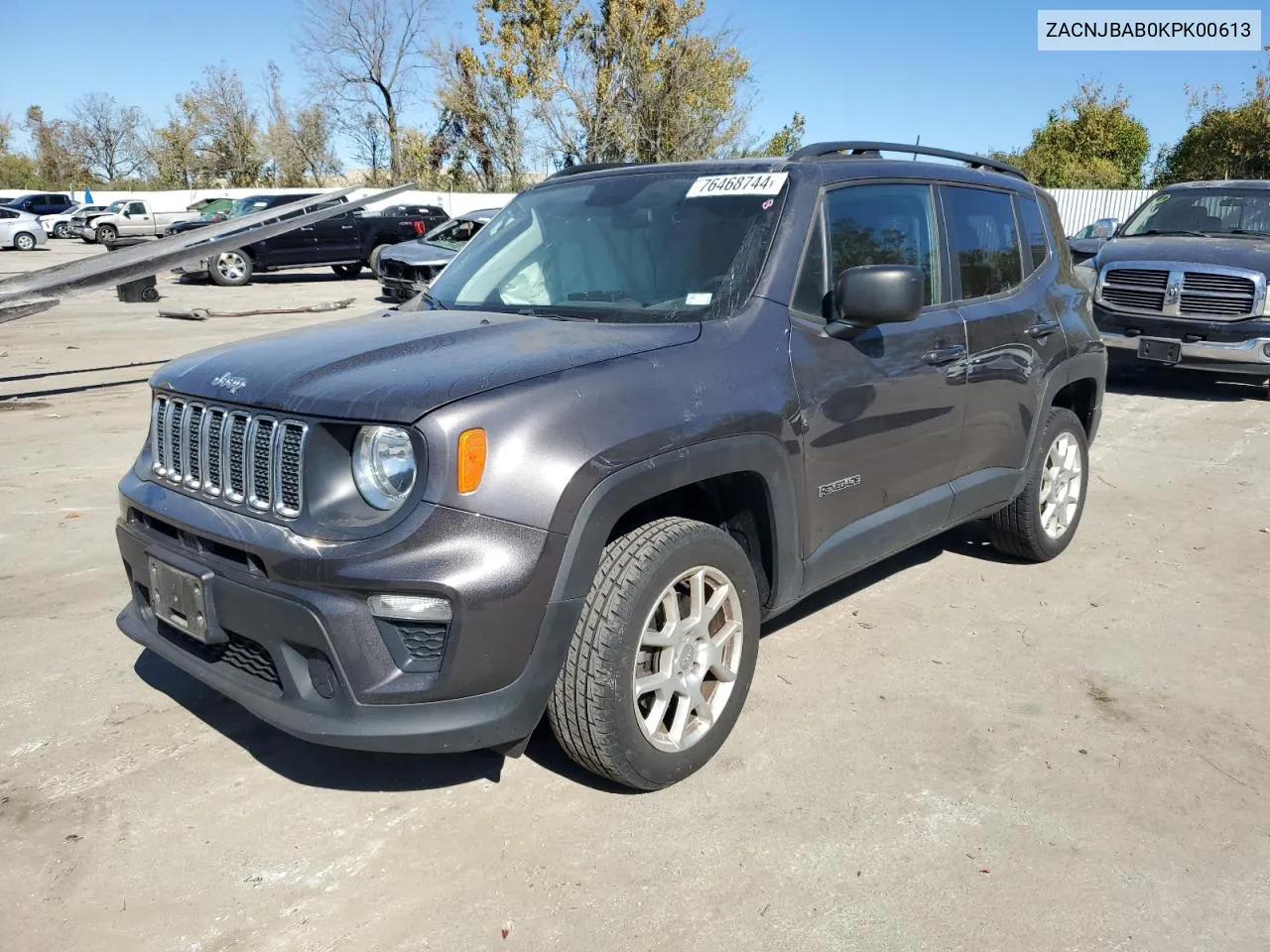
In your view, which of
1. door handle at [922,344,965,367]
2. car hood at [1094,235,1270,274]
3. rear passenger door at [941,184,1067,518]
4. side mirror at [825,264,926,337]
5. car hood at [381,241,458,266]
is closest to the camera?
side mirror at [825,264,926,337]

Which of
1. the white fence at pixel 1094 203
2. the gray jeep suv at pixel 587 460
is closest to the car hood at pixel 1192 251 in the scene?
the gray jeep suv at pixel 587 460

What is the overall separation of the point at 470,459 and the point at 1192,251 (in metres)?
9.58

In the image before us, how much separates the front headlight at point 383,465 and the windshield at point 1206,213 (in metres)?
10.4

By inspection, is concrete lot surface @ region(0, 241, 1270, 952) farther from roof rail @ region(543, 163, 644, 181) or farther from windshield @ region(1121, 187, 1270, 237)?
windshield @ region(1121, 187, 1270, 237)

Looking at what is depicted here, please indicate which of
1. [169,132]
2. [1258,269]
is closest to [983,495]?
[1258,269]

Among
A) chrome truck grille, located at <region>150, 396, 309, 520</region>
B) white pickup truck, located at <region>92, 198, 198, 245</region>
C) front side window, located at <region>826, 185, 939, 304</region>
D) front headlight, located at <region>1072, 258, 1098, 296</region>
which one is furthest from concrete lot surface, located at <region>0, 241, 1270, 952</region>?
white pickup truck, located at <region>92, 198, 198, 245</region>

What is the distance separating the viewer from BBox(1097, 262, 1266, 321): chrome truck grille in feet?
30.7

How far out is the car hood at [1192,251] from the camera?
954 cm

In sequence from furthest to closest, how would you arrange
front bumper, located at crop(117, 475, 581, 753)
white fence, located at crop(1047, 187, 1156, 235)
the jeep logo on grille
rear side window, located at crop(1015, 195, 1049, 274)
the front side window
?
1. white fence, located at crop(1047, 187, 1156, 235)
2. rear side window, located at crop(1015, 195, 1049, 274)
3. the front side window
4. the jeep logo on grille
5. front bumper, located at crop(117, 475, 581, 753)

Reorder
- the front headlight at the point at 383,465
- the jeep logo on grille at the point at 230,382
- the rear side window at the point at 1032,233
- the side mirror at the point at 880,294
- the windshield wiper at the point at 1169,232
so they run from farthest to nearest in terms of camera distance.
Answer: the windshield wiper at the point at 1169,232, the rear side window at the point at 1032,233, the side mirror at the point at 880,294, the jeep logo on grille at the point at 230,382, the front headlight at the point at 383,465

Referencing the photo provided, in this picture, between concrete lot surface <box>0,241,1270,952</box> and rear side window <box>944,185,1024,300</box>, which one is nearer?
concrete lot surface <box>0,241,1270,952</box>

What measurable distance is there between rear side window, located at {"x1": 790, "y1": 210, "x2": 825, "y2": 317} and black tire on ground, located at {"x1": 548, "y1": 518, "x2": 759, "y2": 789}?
903 millimetres

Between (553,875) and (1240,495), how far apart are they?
5.70m

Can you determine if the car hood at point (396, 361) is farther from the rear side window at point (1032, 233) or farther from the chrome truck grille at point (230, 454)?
the rear side window at point (1032, 233)
